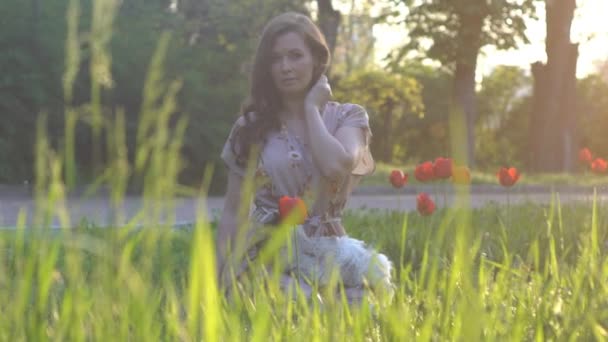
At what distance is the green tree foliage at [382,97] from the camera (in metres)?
37.5

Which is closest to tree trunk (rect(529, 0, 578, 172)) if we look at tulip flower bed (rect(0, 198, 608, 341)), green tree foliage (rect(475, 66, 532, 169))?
green tree foliage (rect(475, 66, 532, 169))

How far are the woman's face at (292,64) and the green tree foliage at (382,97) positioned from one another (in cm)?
3194

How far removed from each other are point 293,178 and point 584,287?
162cm

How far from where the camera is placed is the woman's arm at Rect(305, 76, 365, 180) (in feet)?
14.6

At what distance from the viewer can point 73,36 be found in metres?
1.59

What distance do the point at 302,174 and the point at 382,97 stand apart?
33.0 meters

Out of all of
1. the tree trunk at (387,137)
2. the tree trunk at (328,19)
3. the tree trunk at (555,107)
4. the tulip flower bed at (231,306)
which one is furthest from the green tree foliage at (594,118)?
the tulip flower bed at (231,306)

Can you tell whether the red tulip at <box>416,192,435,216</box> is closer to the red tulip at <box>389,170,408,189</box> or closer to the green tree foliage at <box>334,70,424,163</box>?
the red tulip at <box>389,170,408,189</box>

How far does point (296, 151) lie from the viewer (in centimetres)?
468

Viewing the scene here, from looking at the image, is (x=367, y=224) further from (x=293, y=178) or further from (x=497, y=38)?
(x=497, y=38)

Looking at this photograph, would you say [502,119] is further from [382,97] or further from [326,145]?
[326,145]

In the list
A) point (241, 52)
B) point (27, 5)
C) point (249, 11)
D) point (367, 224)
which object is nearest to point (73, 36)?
point (367, 224)

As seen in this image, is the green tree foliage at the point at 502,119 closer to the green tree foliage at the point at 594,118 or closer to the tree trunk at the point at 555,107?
the green tree foliage at the point at 594,118

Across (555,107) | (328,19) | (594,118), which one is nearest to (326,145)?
(328,19)
